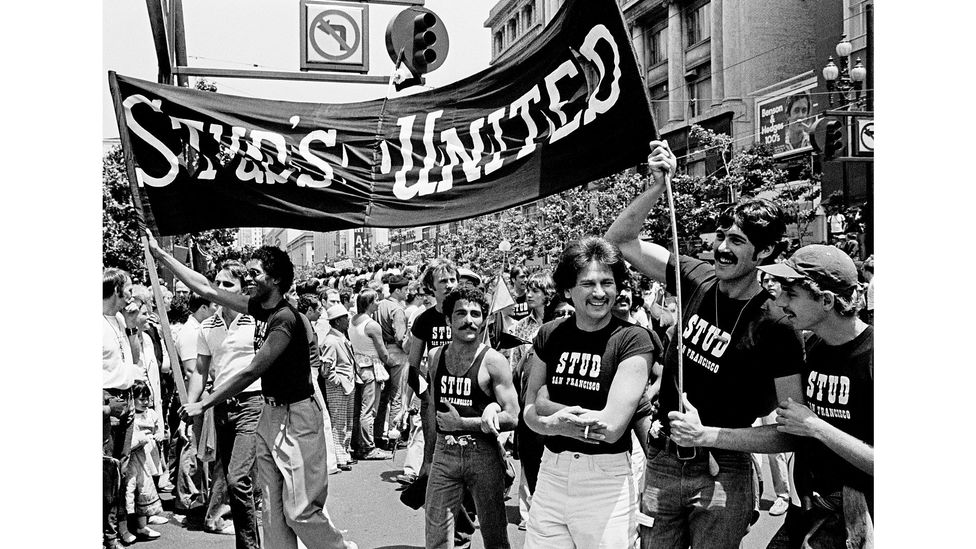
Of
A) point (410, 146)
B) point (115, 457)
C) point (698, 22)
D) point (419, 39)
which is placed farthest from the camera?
point (698, 22)

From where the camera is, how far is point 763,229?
395 cm

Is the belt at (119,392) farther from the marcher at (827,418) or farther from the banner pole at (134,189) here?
the marcher at (827,418)

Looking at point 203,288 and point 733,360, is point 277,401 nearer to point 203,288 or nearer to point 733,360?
point 203,288

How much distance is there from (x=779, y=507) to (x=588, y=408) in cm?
404

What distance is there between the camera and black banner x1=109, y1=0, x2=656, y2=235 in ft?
16.3

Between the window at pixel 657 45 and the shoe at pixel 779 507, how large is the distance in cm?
4489

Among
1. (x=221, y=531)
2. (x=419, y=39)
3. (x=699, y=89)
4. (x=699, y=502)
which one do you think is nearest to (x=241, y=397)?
(x=221, y=531)

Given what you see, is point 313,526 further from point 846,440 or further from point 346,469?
point 346,469

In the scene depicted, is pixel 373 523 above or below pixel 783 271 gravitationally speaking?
below

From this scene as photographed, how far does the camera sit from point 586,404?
161 inches

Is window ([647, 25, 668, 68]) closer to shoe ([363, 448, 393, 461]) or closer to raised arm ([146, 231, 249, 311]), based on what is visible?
shoe ([363, 448, 393, 461])

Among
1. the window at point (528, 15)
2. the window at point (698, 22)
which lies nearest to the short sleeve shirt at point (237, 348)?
the window at point (698, 22)

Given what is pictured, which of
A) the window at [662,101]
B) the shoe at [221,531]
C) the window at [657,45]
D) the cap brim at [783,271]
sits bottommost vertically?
the shoe at [221,531]

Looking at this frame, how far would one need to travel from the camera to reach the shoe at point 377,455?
10.6 m
